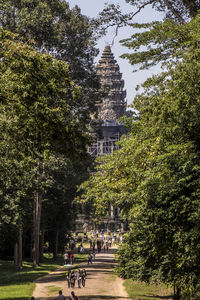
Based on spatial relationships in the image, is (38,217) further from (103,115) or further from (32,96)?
(103,115)

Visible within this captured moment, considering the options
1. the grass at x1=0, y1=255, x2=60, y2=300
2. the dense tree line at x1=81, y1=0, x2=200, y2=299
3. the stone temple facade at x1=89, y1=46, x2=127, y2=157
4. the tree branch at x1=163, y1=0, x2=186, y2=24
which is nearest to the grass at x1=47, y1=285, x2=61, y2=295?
the grass at x1=0, y1=255, x2=60, y2=300

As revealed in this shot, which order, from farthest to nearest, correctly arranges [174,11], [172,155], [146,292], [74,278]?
[74,278] < [146,292] < [174,11] < [172,155]

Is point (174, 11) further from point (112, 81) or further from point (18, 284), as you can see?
point (112, 81)

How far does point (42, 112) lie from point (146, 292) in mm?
18210

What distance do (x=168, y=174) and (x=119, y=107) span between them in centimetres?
13832

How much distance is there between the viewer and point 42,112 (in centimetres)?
1369

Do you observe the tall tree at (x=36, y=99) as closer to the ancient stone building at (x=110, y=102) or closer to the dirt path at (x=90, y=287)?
the dirt path at (x=90, y=287)

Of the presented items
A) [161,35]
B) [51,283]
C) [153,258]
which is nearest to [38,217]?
[51,283]

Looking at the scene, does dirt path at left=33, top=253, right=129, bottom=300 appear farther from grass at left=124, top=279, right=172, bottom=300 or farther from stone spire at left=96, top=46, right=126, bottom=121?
stone spire at left=96, top=46, right=126, bottom=121

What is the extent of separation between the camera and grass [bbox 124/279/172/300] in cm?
2657

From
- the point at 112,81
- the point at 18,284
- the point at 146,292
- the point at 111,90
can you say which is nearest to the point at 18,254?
the point at 18,284

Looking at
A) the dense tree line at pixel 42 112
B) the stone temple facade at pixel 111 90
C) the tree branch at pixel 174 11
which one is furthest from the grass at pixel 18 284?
the stone temple facade at pixel 111 90

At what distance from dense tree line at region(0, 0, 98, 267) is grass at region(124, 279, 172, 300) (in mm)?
7759

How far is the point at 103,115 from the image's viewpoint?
14775cm
